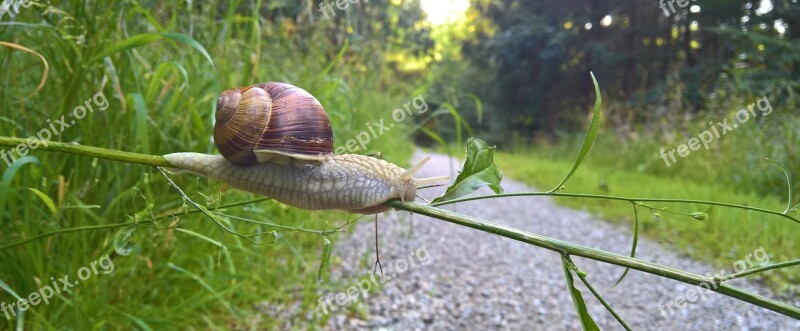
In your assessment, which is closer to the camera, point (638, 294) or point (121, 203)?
point (121, 203)

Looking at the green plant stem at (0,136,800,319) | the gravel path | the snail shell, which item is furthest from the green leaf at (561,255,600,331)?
the gravel path

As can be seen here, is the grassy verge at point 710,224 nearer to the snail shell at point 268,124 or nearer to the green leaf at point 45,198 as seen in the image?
the snail shell at point 268,124

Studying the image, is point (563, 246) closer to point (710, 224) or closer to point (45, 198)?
point (45, 198)

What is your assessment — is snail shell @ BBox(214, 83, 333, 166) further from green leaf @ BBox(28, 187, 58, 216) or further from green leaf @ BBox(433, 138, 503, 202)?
green leaf @ BBox(28, 187, 58, 216)

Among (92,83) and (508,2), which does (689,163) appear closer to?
(92,83)

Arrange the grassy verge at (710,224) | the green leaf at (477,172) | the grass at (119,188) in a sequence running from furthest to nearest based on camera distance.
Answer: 1. the grassy verge at (710,224)
2. the grass at (119,188)
3. the green leaf at (477,172)

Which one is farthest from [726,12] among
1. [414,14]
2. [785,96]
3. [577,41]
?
[414,14]

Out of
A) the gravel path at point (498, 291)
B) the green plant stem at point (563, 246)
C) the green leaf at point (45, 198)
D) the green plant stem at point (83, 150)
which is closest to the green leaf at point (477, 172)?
the green plant stem at point (563, 246)
